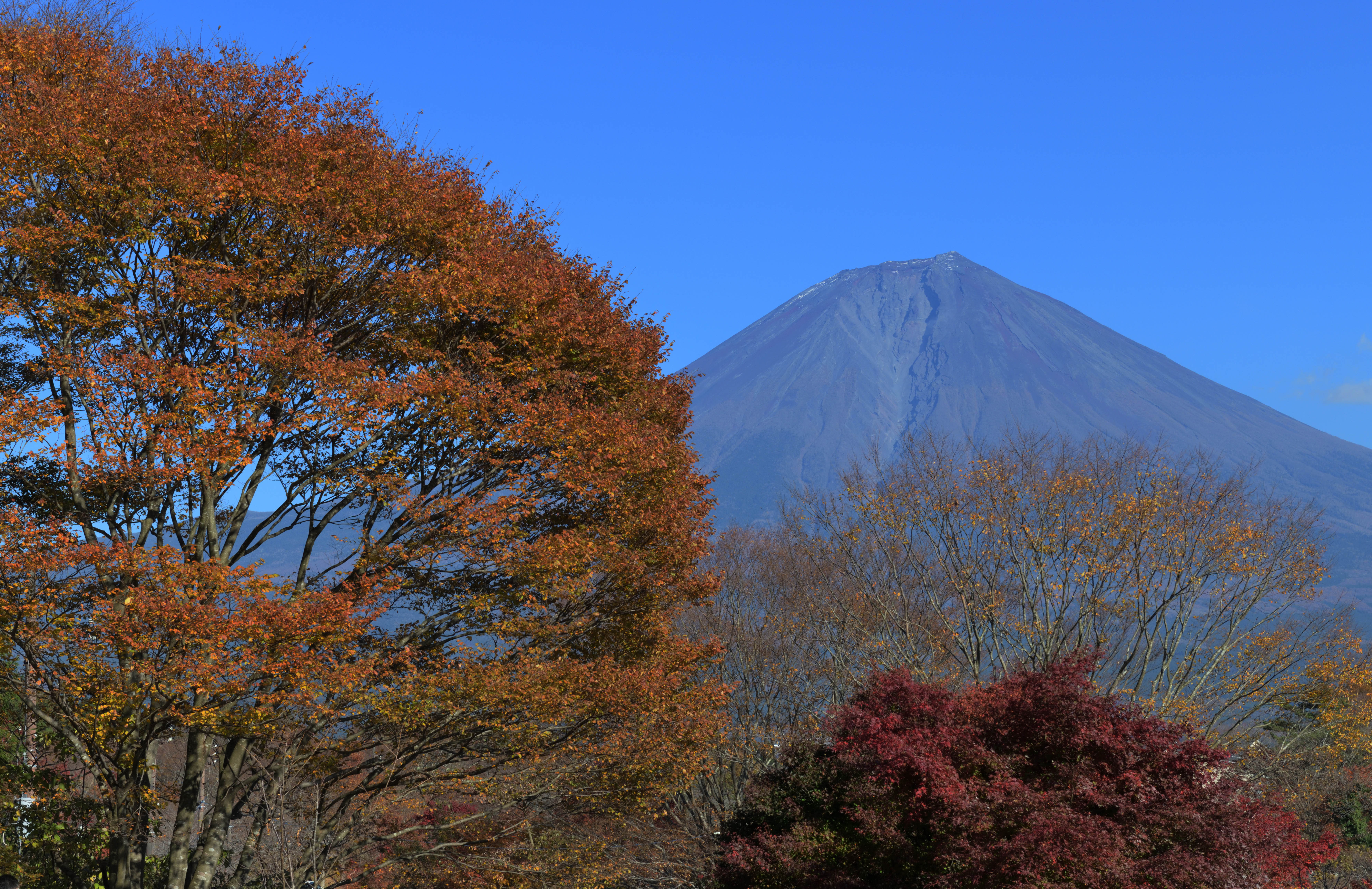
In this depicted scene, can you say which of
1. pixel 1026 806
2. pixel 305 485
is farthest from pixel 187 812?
pixel 1026 806

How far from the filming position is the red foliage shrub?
902 centimetres

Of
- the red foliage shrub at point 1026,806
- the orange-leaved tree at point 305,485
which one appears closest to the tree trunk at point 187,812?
the orange-leaved tree at point 305,485

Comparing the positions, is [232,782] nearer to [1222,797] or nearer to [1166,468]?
[1222,797]

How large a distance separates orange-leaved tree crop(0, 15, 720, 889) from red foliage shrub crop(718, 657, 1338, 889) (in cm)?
247

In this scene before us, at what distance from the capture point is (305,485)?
12445 millimetres

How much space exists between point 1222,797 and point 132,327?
500 inches

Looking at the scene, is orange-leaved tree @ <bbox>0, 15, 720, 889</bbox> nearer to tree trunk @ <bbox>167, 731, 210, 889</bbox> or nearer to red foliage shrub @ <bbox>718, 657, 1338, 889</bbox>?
tree trunk @ <bbox>167, 731, 210, 889</bbox>

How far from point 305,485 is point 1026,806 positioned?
8.97 meters

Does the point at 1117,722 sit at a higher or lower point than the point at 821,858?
higher

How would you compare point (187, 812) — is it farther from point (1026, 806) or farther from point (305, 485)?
point (1026, 806)

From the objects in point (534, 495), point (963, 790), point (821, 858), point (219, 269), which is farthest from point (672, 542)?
point (219, 269)

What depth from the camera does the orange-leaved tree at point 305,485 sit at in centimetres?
1012

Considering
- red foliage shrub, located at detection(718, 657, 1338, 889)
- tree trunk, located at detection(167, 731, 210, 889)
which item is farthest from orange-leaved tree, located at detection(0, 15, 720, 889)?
red foliage shrub, located at detection(718, 657, 1338, 889)

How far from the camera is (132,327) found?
1173 centimetres
